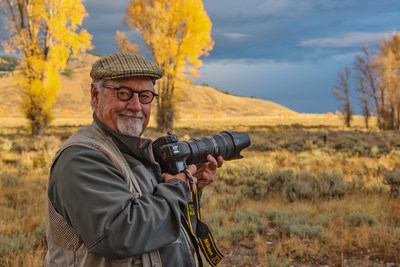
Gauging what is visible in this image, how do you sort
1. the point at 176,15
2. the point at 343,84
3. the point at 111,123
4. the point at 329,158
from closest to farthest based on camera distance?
the point at 111,123 → the point at 329,158 → the point at 176,15 → the point at 343,84

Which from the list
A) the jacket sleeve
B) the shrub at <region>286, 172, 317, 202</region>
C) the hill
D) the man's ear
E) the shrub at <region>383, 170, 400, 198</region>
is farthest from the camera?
the hill

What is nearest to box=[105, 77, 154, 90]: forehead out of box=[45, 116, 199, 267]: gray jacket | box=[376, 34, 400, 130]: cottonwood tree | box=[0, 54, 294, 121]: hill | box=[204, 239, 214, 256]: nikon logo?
box=[45, 116, 199, 267]: gray jacket

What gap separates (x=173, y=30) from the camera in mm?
19281

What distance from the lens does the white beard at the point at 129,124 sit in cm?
184

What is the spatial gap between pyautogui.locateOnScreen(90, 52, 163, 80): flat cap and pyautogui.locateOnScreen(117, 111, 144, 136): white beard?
0.80 feet

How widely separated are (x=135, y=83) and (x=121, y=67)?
0.46 ft

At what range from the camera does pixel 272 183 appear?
23.7ft

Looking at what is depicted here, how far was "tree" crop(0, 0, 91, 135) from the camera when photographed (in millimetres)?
15352

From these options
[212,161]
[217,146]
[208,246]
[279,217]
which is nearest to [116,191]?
[212,161]

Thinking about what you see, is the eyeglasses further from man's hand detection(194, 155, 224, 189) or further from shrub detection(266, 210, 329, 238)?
shrub detection(266, 210, 329, 238)

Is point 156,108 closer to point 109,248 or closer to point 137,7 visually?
point 137,7

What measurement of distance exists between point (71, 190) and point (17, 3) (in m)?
17.3

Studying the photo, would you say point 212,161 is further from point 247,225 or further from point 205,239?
point 247,225

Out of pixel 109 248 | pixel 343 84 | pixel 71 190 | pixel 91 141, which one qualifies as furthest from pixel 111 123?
pixel 343 84
